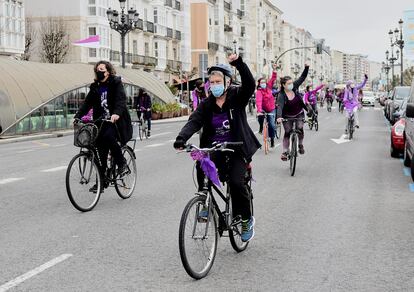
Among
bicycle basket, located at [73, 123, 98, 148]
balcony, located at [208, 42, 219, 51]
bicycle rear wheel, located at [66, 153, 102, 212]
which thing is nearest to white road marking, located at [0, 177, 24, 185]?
bicycle rear wheel, located at [66, 153, 102, 212]

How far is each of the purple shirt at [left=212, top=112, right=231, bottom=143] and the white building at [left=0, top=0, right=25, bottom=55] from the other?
39.0 metres

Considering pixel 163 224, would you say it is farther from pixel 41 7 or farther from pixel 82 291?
pixel 41 7

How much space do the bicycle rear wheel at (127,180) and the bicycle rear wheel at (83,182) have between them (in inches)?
23.6

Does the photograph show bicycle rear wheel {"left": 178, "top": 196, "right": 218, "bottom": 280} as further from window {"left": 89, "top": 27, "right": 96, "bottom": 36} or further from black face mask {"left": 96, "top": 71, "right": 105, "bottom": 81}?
window {"left": 89, "top": 27, "right": 96, "bottom": 36}

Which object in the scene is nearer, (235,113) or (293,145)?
(235,113)

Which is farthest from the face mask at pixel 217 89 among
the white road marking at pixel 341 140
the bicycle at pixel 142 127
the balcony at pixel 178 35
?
the balcony at pixel 178 35

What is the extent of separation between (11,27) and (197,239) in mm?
41156

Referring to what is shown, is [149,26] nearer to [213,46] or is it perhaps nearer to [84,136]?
[213,46]

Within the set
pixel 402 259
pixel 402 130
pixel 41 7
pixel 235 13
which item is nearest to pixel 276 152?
pixel 402 130

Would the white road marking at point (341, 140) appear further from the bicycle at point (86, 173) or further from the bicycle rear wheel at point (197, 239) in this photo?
the bicycle rear wheel at point (197, 239)

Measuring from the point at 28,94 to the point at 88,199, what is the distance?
69.5ft

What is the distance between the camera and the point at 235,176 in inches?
239

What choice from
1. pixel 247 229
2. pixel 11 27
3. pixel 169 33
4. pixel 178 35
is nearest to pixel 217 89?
pixel 247 229

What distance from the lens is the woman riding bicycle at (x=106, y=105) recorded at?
30.1ft
